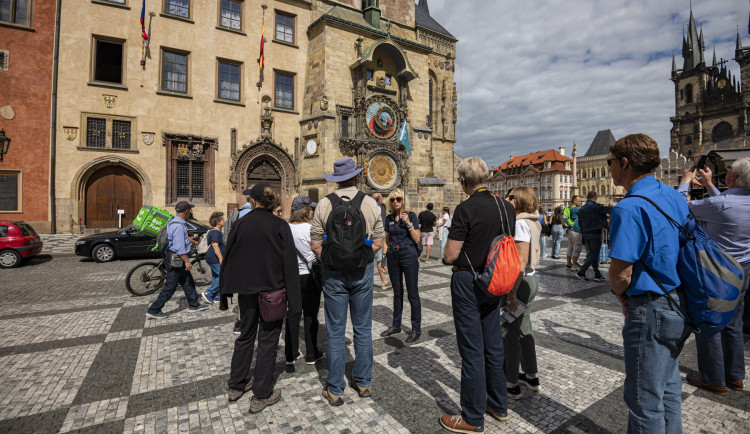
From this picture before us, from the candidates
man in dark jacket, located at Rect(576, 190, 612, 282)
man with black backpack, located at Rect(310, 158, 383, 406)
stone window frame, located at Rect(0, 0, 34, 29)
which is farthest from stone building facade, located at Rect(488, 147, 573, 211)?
man with black backpack, located at Rect(310, 158, 383, 406)

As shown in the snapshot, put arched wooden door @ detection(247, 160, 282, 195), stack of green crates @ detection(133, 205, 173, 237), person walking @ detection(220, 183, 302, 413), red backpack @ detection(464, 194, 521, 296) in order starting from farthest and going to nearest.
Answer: arched wooden door @ detection(247, 160, 282, 195) < stack of green crates @ detection(133, 205, 173, 237) < person walking @ detection(220, 183, 302, 413) < red backpack @ detection(464, 194, 521, 296)

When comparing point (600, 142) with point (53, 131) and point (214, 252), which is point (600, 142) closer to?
point (53, 131)

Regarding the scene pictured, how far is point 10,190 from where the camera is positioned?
45.7 ft

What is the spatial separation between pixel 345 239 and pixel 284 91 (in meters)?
17.8

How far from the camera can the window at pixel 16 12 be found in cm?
1416

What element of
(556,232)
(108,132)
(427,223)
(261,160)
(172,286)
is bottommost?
(172,286)

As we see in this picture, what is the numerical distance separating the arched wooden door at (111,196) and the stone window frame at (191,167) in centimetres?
123

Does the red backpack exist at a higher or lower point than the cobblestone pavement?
higher

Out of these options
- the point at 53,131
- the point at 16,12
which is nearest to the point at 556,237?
the point at 53,131

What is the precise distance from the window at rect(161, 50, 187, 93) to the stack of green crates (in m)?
10.2

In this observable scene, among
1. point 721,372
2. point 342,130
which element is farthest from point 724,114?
point 721,372

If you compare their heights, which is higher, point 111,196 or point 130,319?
point 111,196

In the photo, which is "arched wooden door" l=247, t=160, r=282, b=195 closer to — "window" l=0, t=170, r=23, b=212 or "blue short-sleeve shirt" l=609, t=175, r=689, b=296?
"window" l=0, t=170, r=23, b=212

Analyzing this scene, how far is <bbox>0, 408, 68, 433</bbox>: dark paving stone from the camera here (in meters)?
2.73
